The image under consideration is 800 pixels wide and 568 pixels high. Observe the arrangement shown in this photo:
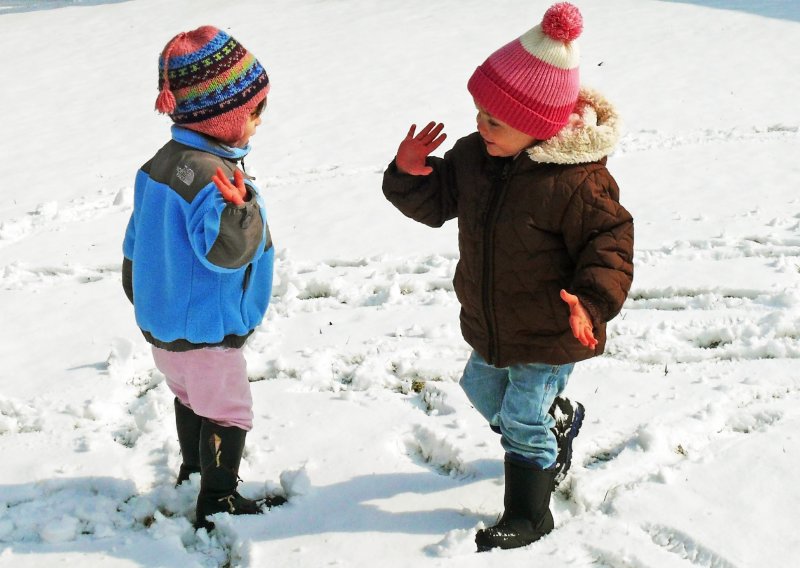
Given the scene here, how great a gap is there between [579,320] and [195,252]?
1162 millimetres

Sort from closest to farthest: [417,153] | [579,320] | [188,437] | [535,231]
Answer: [579,320] < [535,231] < [417,153] < [188,437]

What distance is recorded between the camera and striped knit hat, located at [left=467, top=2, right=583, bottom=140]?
247 cm

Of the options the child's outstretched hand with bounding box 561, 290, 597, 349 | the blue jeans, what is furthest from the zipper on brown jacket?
the child's outstretched hand with bounding box 561, 290, 597, 349

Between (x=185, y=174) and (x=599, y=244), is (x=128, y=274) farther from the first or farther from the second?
(x=599, y=244)

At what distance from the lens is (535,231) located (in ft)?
8.46

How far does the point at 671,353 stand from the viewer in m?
4.04

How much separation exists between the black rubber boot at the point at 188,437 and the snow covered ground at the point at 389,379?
0.12 m

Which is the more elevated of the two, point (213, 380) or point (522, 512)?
point (213, 380)

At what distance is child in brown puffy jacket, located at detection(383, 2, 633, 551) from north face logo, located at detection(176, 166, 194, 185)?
0.63 m

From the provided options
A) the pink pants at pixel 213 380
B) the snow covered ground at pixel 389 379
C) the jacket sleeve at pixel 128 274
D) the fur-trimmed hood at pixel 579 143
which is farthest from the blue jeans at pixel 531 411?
the jacket sleeve at pixel 128 274

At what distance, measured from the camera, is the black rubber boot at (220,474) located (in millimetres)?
2895

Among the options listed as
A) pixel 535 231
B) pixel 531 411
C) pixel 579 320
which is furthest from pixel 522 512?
pixel 535 231

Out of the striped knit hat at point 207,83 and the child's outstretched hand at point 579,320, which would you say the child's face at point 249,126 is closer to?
the striped knit hat at point 207,83

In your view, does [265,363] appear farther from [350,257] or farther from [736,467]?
[736,467]
